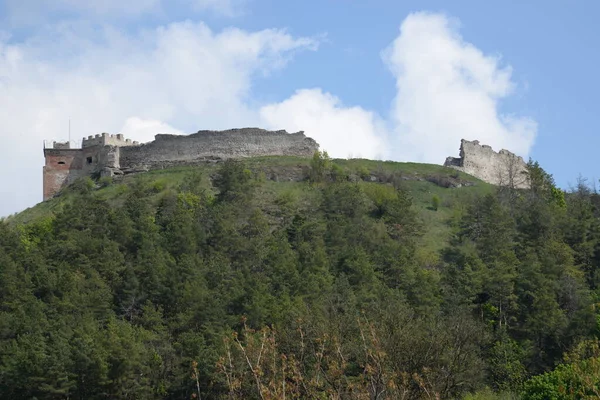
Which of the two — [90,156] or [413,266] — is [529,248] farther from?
[90,156]

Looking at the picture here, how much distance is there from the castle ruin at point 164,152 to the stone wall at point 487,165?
1169 cm

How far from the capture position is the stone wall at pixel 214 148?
6862 centimetres

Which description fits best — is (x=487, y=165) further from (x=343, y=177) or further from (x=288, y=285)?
(x=288, y=285)

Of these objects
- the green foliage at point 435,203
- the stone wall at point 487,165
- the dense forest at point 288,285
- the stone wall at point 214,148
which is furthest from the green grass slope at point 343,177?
the stone wall at point 487,165

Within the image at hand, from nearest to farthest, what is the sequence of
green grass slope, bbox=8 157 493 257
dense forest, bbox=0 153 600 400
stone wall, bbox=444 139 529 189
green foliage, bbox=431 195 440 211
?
dense forest, bbox=0 153 600 400 < green grass slope, bbox=8 157 493 257 < green foliage, bbox=431 195 440 211 < stone wall, bbox=444 139 529 189

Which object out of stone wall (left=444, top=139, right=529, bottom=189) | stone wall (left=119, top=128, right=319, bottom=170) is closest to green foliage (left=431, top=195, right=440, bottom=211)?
stone wall (left=444, top=139, right=529, bottom=189)

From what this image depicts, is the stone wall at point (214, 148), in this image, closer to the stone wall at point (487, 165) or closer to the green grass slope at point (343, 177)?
the green grass slope at point (343, 177)

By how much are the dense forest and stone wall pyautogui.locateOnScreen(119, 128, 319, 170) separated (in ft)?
8.45

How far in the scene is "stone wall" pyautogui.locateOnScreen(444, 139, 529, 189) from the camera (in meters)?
72.5

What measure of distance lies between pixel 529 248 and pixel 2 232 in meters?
30.1

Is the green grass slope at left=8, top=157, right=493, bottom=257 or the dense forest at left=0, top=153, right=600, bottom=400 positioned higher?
the green grass slope at left=8, top=157, right=493, bottom=257

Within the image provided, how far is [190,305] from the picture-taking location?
4566 centimetres

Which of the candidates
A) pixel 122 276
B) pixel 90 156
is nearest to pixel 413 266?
pixel 122 276

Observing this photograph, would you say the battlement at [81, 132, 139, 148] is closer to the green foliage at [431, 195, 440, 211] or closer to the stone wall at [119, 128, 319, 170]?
the stone wall at [119, 128, 319, 170]
